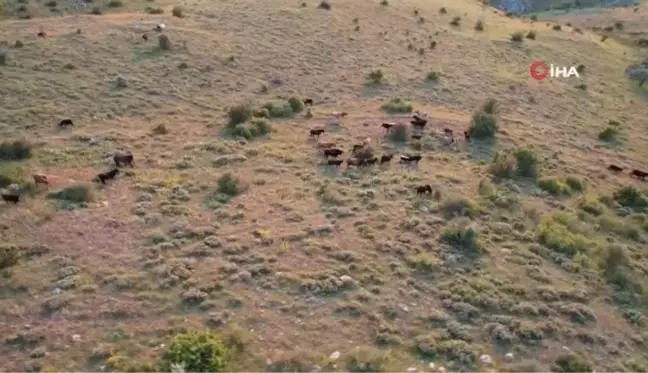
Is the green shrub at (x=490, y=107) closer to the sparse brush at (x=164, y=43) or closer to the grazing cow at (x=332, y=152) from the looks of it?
the grazing cow at (x=332, y=152)

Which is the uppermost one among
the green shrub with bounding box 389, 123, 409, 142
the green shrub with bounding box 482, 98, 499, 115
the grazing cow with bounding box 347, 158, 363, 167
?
the green shrub with bounding box 482, 98, 499, 115

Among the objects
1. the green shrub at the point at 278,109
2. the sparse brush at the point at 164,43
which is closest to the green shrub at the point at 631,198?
the green shrub at the point at 278,109

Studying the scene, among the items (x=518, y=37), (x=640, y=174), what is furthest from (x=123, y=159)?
(x=518, y=37)

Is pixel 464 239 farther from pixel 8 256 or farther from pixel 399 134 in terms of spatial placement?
pixel 8 256

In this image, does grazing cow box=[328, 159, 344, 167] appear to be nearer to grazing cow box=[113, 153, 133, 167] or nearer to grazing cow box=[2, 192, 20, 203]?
grazing cow box=[113, 153, 133, 167]

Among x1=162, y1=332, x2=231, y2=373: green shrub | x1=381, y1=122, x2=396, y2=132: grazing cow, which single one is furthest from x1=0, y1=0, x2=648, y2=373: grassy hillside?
x1=381, y1=122, x2=396, y2=132: grazing cow

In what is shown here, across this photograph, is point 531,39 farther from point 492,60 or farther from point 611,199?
point 611,199
